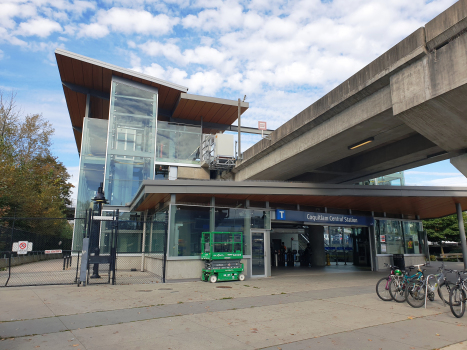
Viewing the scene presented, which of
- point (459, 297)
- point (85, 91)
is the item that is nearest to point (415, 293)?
point (459, 297)

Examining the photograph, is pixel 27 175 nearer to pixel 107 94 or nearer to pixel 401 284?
pixel 107 94

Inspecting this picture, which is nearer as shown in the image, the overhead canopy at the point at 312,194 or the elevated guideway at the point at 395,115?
the elevated guideway at the point at 395,115

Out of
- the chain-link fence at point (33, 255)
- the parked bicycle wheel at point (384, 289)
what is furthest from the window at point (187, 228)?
the parked bicycle wheel at point (384, 289)

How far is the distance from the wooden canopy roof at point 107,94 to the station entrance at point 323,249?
10711 mm

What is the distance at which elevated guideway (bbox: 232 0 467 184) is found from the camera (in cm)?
863

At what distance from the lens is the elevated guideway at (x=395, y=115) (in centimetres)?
863

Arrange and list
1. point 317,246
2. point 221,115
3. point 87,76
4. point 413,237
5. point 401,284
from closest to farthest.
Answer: point 401,284
point 413,237
point 317,246
point 87,76
point 221,115

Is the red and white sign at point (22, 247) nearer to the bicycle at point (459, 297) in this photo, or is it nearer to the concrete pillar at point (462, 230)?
the bicycle at point (459, 297)

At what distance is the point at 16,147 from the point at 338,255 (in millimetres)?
30830

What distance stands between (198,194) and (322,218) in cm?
685

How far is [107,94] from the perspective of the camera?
26984 millimetres

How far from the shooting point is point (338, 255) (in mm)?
28234

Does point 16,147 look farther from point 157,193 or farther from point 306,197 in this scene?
point 306,197

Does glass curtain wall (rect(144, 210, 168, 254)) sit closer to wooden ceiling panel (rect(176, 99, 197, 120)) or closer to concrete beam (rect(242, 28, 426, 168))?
Answer: concrete beam (rect(242, 28, 426, 168))
